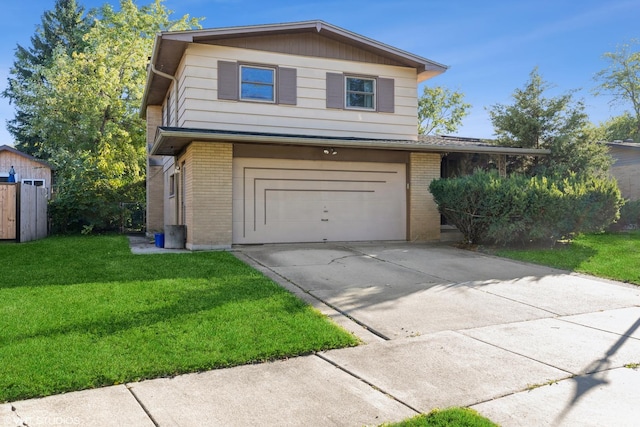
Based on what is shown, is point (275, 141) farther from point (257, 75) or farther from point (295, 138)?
point (257, 75)

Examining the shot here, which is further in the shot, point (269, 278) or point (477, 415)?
point (269, 278)

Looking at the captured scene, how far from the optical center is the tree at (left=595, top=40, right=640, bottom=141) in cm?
3600

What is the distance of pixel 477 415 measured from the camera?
129 inches

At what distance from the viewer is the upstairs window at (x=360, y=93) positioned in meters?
14.0

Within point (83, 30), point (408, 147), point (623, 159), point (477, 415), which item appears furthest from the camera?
point (83, 30)

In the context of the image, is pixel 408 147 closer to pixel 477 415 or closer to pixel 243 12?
pixel 243 12

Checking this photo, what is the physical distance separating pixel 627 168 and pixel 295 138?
16913 mm

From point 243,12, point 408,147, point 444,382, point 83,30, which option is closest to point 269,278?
point 444,382

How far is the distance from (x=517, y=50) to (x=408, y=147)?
8990 millimetres

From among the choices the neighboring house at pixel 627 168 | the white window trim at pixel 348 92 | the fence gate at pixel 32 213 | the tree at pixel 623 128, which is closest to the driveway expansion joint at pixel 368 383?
the white window trim at pixel 348 92

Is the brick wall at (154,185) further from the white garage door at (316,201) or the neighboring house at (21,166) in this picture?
the neighboring house at (21,166)

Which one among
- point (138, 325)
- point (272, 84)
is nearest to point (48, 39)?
point (272, 84)

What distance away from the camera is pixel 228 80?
41.4ft

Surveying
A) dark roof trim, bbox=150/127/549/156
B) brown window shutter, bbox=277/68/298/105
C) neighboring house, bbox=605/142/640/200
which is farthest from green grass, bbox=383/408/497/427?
neighboring house, bbox=605/142/640/200
